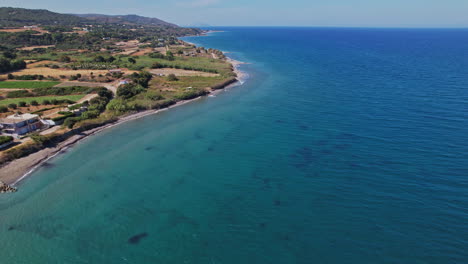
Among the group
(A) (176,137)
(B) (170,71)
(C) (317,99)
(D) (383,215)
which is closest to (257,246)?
(D) (383,215)

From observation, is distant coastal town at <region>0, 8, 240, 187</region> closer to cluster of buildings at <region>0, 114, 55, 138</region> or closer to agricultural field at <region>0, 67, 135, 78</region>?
agricultural field at <region>0, 67, 135, 78</region>

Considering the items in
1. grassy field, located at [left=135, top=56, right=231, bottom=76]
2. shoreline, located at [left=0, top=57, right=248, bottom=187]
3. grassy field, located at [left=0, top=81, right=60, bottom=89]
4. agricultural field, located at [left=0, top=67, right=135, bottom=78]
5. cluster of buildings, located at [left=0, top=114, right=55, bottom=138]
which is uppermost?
grassy field, located at [left=135, top=56, right=231, bottom=76]

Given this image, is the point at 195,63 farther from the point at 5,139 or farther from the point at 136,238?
the point at 136,238

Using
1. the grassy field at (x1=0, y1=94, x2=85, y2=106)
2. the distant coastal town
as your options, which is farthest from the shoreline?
the grassy field at (x1=0, y1=94, x2=85, y2=106)

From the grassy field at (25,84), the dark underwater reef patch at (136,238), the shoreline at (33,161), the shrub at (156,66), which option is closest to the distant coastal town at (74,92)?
the shoreline at (33,161)

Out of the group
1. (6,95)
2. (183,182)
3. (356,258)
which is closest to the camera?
(356,258)

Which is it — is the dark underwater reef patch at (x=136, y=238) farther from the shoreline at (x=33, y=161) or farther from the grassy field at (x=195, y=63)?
the grassy field at (x=195, y=63)

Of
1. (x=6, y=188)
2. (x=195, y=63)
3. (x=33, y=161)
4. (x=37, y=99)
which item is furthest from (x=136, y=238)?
(x=195, y=63)

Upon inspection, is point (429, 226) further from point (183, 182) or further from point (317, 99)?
point (317, 99)
